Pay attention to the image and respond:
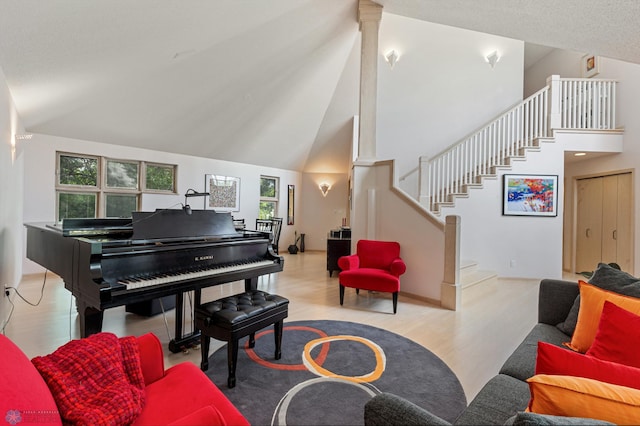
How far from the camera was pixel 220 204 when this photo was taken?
7113mm

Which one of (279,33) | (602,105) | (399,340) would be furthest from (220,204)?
(602,105)

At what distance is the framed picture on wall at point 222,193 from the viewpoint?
693 centimetres

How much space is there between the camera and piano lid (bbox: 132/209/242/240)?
7.64 feet

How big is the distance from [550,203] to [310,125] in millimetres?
5263

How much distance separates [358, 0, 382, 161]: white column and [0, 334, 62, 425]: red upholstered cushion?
4239 millimetres

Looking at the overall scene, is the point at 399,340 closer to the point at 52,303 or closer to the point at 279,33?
the point at 52,303

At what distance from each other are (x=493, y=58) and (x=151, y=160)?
749 centimetres

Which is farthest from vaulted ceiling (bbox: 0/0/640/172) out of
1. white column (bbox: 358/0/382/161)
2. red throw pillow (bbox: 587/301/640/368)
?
red throw pillow (bbox: 587/301/640/368)

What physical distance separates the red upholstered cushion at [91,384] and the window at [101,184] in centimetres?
527

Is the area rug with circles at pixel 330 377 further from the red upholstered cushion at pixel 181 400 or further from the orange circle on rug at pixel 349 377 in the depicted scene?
the red upholstered cushion at pixel 181 400

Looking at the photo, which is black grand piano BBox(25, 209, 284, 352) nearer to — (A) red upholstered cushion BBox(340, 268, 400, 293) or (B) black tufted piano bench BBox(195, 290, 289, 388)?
(B) black tufted piano bench BBox(195, 290, 289, 388)

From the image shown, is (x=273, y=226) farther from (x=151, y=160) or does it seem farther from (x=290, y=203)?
(x=151, y=160)

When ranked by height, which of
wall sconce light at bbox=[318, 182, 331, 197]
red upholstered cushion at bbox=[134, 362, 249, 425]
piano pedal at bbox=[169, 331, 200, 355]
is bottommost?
piano pedal at bbox=[169, 331, 200, 355]

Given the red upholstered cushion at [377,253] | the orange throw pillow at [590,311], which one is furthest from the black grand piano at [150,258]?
the orange throw pillow at [590,311]
